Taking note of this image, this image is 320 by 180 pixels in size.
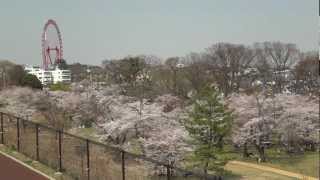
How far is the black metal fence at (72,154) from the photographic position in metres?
10.3

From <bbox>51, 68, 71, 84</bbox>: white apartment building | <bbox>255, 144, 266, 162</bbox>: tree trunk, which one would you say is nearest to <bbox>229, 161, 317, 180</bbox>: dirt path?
<bbox>255, 144, 266, 162</bbox>: tree trunk

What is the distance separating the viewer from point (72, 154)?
11.6m

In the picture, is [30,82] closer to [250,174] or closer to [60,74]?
[250,174]

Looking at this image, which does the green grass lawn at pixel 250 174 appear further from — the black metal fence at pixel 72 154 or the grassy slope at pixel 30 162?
the grassy slope at pixel 30 162

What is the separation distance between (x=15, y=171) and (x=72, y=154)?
153 centimetres

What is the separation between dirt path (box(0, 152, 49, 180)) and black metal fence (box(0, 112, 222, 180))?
0.64 meters

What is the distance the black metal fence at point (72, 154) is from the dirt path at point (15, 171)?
64 cm

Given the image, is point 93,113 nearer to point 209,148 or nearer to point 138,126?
point 138,126

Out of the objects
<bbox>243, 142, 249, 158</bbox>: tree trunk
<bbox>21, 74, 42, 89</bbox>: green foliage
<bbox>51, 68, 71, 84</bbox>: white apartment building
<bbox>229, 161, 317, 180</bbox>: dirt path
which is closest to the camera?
<bbox>229, 161, 317, 180</bbox>: dirt path

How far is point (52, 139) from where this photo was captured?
12930mm

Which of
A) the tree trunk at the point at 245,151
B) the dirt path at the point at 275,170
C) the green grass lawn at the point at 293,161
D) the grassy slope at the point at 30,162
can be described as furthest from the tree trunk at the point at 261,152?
the grassy slope at the point at 30,162

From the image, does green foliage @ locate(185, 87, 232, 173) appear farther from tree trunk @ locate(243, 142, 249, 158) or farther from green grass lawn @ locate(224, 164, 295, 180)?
tree trunk @ locate(243, 142, 249, 158)

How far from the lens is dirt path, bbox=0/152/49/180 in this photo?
1000cm

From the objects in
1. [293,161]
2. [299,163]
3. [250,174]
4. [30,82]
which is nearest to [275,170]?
[250,174]
